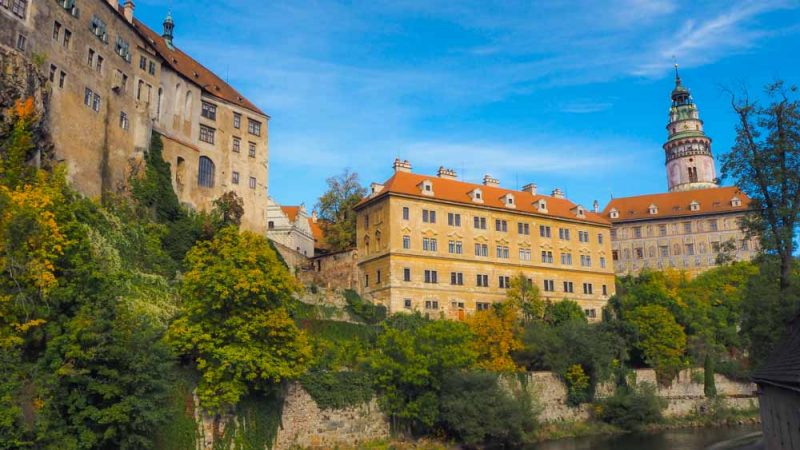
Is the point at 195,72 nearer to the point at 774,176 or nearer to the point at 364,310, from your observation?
the point at 364,310

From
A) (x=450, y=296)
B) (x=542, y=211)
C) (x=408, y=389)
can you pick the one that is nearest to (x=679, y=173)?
(x=542, y=211)

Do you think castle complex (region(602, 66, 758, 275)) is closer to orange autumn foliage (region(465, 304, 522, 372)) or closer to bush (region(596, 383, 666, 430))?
bush (region(596, 383, 666, 430))

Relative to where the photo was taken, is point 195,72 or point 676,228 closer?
point 195,72

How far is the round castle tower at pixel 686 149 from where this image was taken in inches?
4043

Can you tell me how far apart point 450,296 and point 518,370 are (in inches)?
459

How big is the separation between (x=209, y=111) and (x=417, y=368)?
31009 millimetres

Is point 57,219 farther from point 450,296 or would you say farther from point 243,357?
point 450,296

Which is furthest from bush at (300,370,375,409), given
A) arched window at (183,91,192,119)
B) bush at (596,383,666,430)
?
arched window at (183,91,192,119)

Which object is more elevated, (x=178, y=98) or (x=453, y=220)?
(x=178, y=98)

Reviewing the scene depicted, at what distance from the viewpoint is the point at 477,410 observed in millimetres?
34188

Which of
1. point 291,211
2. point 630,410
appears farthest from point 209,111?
point 630,410

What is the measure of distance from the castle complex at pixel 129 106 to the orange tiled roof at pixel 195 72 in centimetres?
15

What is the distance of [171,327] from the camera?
2748 centimetres

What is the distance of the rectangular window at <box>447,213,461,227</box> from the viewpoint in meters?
55.2
